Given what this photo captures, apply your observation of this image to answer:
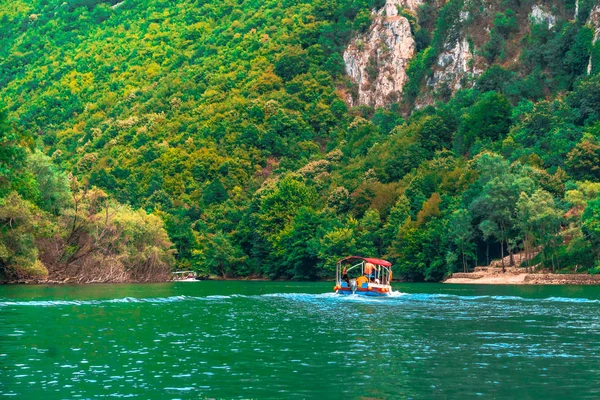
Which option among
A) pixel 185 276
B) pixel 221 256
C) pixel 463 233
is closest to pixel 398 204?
pixel 463 233

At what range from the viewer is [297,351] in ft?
136

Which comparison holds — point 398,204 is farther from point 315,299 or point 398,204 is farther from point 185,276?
point 315,299

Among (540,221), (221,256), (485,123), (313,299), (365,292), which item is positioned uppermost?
Answer: (485,123)

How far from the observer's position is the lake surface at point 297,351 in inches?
1253

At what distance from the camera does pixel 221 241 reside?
161 metres

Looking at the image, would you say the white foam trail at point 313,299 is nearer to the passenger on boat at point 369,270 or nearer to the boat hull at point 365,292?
the boat hull at point 365,292

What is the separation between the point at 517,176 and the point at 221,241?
56.0m

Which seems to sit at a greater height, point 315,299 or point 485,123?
point 485,123

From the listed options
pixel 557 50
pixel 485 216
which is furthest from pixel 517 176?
pixel 557 50

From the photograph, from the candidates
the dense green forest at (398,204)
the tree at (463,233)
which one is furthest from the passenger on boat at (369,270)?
the tree at (463,233)

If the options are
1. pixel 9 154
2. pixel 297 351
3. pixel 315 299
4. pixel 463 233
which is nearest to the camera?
pixel 297 351

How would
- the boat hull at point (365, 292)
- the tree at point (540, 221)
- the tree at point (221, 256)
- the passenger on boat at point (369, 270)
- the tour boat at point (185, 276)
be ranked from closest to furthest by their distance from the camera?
the boat hull at point (365, 292) → the passenger on boat at point (369, 270) → the tree at point (540, 221) → the tour boat at point (185, 276) → the tree at point (221, 256)

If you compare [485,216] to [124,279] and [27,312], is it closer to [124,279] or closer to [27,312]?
[124,279]

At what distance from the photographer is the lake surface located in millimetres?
31828
